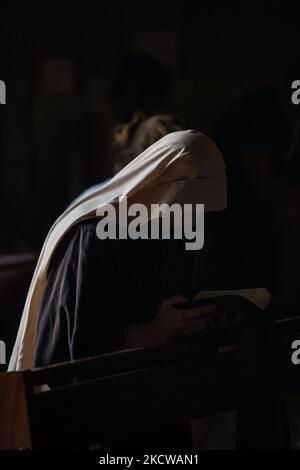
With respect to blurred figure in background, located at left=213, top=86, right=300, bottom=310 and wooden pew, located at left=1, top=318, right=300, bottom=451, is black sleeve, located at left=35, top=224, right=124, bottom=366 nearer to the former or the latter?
wooden pew, located at left=1, top=318, right=300, bottom=451

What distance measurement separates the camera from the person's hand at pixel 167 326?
7.27 ft

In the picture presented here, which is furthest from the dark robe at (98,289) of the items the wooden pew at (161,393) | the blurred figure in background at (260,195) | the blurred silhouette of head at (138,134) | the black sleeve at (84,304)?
the blurred silhouette of head at (138,134)

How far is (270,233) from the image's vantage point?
3479mm

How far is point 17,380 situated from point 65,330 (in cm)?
34

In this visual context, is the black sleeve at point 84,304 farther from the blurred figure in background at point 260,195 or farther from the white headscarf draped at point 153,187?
the blurred figure in background at point 260,195

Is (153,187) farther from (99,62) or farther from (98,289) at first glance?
(99,62)

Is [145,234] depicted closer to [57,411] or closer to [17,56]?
[57,411]

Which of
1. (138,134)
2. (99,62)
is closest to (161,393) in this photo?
(138,134)

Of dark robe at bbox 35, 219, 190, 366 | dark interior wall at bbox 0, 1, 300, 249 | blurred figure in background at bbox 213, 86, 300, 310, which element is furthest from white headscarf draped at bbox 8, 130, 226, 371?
dark interior wall at bbox 0, 1, 300, 249

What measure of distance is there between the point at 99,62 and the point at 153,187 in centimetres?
449

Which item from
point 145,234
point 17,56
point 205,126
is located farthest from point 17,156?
point 145,234

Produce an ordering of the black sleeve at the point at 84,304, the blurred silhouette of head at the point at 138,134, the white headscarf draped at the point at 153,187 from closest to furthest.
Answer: the black sleeve at the point at 84,304
the white headscarf draped at the point at 153,187
the blurred silhouette of head at the point at 138,134

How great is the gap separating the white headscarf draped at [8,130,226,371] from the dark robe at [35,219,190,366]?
4 cm

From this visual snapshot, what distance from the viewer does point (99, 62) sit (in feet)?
21.7
